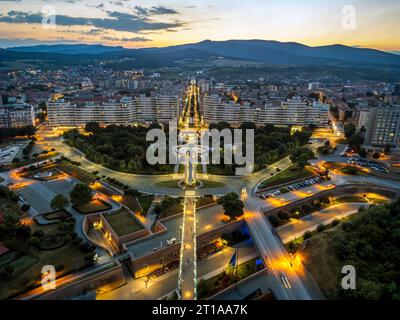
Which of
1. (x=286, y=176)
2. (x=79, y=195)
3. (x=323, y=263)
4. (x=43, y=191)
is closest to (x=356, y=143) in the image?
(x=286, y=176)

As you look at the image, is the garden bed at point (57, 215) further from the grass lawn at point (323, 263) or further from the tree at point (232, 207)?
the grass lawn at point (323, 263)

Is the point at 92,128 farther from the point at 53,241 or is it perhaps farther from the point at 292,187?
the point at 292,187

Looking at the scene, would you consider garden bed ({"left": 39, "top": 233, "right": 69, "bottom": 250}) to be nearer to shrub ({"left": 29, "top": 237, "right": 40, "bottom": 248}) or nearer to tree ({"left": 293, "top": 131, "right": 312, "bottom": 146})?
shrub ({"left": 29, "top": 237, "right": 40, "bottom": 248})

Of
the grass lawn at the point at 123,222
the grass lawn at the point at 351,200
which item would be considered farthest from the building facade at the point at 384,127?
the grass lawn at the point at 123,222
